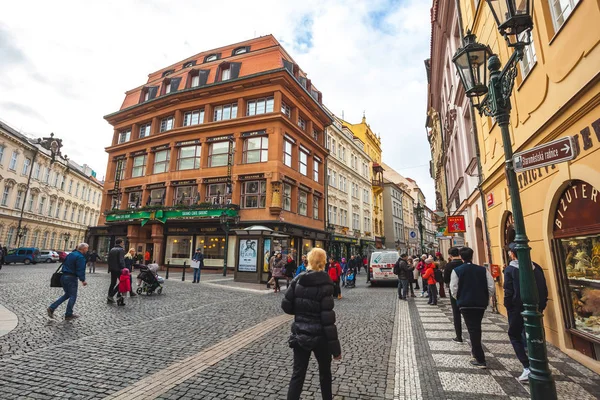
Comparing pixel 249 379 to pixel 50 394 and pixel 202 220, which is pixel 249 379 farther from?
pixel 202 220

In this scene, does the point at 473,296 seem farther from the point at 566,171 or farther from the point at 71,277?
the point at 71,277

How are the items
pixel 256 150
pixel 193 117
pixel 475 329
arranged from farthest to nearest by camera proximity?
pixel 193 117, pixel 256 150, pixel 475 329

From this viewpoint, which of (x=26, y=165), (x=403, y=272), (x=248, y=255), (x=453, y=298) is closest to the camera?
(x=453, y=298)

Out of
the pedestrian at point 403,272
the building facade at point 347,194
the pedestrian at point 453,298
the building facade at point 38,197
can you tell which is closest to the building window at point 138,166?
the building facade at point 347,194

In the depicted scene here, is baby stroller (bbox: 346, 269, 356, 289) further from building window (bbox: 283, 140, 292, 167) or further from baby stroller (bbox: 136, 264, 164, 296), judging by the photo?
building window (bbox: 283, 140, 292, 167)

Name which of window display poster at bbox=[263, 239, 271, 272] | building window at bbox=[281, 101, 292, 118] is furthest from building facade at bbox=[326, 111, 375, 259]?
window display poster at bbox=[263, 239, 271, 272]

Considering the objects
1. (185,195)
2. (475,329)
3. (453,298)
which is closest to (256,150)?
(185,195)

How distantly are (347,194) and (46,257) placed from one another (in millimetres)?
35256

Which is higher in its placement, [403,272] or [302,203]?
[302,203]

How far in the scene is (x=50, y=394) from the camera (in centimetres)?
344

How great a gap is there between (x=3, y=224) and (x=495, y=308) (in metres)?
49.5

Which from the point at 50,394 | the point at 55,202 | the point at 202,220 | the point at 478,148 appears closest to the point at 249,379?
the point at 50,394

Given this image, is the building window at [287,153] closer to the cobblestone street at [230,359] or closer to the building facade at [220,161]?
the building facade at [220,161]

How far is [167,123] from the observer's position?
97.7ft
